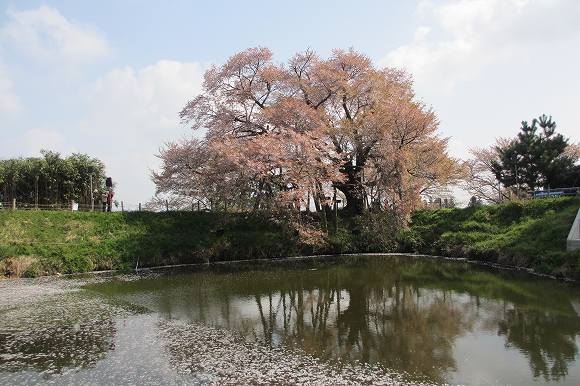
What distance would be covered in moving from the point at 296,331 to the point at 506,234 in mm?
17350

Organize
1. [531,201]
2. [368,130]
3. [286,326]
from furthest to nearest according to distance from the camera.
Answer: [368,130]
[531,201]
[286,326]

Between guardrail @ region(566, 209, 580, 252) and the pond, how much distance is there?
2229mm

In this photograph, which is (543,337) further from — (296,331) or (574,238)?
(574,238)

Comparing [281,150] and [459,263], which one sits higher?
[281,150]

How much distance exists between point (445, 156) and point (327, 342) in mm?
24350

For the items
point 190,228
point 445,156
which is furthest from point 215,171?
point 445,156

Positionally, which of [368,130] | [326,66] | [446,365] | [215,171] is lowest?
[446,365]

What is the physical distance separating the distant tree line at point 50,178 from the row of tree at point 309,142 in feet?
46.8

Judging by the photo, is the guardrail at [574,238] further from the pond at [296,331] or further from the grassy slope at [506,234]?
the pond at [296,331]

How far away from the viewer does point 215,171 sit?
3017 centimetres

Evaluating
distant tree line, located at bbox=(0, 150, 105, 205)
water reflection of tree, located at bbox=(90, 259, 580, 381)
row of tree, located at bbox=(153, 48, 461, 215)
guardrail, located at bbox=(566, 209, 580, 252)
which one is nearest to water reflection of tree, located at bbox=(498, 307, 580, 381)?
water reflection of tree, located at bbox=(90, 259, 580, 381)

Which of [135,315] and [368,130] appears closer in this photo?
[135,315]

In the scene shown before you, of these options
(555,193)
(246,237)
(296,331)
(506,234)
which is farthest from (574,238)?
(246,237)

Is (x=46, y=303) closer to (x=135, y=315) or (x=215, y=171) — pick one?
(x=135, y=315)
